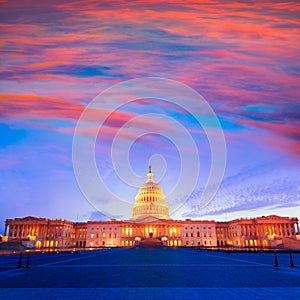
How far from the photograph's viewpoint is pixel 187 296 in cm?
1095

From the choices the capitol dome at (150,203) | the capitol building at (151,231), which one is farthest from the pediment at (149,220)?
the capitol dome at (150,203)

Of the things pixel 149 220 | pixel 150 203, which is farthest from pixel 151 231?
pixel 150 203

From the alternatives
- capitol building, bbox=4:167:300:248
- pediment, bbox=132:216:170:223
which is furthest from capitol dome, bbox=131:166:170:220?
pediment, bbox=132:216:170:223

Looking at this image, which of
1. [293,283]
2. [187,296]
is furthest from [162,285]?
[293,283]

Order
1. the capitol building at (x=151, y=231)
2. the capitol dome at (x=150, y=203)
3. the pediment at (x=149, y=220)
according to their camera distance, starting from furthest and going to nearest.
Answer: the capitol dome at (x=150, y=203)
the pediment at (x=149, y=220)
the capitol building at (x=151, y=231)

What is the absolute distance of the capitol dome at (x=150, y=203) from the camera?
157625mm

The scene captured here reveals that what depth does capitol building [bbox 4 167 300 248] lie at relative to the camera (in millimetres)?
134125

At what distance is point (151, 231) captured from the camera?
14188 centimetres

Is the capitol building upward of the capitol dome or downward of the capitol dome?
downward

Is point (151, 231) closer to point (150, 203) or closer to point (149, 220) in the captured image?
point (149, 220)

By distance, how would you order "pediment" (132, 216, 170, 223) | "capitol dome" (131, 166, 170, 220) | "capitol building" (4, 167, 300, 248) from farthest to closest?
"capitol dome" (131, 166, 170, 220), "pediment" (132, 216, 170, 223), "capitol building" (4, 167, 300, 248)

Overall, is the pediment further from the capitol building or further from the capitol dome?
the capitol dome

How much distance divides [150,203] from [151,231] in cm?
2046

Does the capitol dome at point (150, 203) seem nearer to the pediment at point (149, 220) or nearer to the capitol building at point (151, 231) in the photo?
the capitol building at point (151, 231)
